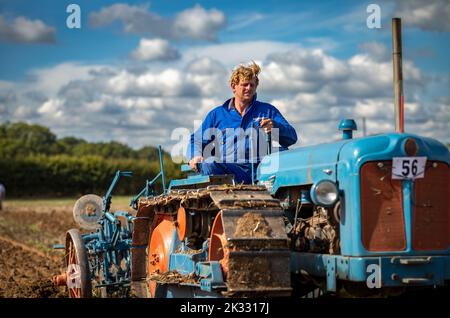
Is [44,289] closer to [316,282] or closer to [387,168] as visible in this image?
[316,282]

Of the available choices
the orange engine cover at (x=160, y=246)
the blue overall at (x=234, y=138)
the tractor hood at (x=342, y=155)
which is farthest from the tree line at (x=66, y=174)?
the tractor hood at (x=342, y=155)

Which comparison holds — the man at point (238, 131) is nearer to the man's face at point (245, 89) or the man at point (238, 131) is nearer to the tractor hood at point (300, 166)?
the man's face at point (245, 89)

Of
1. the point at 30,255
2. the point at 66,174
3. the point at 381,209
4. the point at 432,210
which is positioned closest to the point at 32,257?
the point at 30,255

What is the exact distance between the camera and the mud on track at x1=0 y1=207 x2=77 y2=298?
10.1 meters

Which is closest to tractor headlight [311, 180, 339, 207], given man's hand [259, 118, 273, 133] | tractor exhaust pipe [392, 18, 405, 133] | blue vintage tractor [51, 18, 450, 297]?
blue vintage tractor [51, 18, 450, 297]

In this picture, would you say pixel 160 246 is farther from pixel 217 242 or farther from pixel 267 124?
pixel 267 124

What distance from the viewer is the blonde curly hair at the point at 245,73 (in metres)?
7.07

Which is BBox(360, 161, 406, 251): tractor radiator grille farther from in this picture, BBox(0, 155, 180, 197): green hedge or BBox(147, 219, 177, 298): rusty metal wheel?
BBox(0, 155, 180, 197): green hedge

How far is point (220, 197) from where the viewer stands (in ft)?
18.6

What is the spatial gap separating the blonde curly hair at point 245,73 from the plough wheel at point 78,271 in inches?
108
